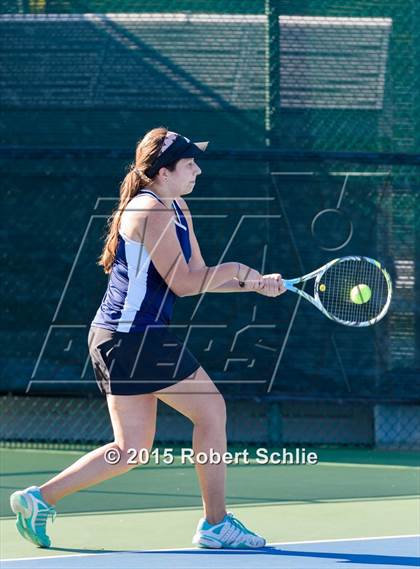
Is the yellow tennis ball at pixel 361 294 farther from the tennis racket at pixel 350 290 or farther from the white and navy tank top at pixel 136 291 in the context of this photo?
the white and navy tank top at pixel 136 291

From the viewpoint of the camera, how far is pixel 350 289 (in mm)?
6355

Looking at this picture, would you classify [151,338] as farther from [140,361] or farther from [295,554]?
[295,554]

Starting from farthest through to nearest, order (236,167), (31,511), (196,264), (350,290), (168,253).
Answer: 1. (236,167)
2. (350,290)
3. (196,264)
4. (31,511)
5. (168,253)

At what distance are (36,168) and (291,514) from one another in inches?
121

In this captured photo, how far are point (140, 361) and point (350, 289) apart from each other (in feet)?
6.20

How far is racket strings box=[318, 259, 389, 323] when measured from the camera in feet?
21.2

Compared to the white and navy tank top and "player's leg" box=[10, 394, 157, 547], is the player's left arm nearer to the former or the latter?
the white and navy tank top

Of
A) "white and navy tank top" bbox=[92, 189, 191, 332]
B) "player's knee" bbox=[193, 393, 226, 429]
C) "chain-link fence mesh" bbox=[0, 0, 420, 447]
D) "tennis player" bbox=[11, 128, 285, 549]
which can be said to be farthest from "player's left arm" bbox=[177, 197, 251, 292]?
"chain-link fence mesh" bbox=[0, 0, 420, 447]

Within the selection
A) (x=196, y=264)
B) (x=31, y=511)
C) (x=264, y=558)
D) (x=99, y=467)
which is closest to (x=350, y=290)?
(x=196, y=264)

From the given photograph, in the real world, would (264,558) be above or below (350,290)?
below

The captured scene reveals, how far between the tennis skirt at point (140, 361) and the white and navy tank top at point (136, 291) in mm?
44

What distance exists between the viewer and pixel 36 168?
7789 mm

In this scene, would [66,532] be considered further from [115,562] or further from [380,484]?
[380,484]

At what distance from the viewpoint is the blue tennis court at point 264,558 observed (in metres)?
4.69
